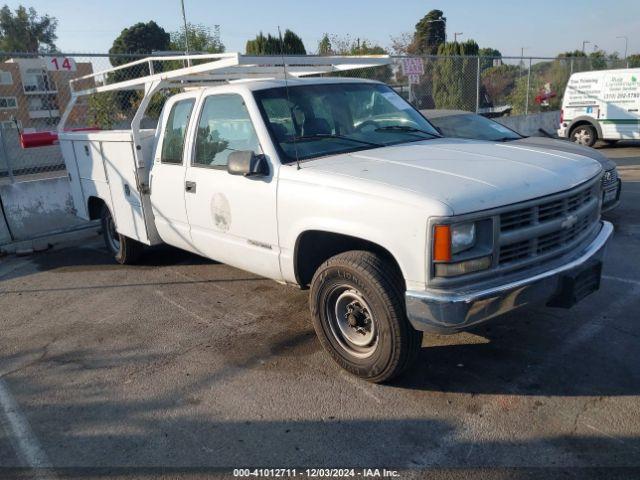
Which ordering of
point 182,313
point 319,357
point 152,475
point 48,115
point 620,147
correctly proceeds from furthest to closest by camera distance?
point 620,147
point 48,115
point 182,313
point 319,357
point 152,475

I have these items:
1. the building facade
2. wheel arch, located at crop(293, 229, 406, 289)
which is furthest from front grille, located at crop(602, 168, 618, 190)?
the building facade

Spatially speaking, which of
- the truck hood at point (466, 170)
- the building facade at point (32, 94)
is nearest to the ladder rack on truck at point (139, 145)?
the truck hood at point (466, 170)

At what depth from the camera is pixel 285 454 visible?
2969mm

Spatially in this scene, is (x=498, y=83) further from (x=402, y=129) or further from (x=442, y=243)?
(x=442, y=243)

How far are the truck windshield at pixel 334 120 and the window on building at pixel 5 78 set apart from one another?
7100 mm

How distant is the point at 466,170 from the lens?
3375mm

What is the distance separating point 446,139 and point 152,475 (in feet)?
11.0

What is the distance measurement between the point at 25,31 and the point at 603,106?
7369 centimetres

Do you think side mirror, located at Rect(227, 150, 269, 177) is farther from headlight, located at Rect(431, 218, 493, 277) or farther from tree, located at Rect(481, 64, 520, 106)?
tree, located at Rect(481, 64, 520, 106)

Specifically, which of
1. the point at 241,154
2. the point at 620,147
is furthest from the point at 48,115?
the point at 620,147

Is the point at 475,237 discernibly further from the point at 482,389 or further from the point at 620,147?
the point at 620,147

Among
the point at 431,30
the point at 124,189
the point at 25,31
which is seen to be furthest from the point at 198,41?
the point at 25,31

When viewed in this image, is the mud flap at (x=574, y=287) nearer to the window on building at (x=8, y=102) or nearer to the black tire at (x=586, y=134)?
A: the window on building at (x=8, y=102)

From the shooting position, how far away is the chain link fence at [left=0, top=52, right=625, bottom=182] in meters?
8.98
